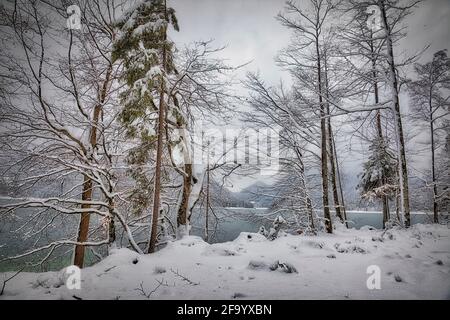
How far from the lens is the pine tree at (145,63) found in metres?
6.95

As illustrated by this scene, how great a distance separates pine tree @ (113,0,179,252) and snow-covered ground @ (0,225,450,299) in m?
2.19

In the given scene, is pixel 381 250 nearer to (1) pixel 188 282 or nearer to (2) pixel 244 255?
(2) pixel 244 255

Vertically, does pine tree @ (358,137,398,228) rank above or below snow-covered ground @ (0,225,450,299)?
above

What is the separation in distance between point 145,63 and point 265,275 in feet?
22.0

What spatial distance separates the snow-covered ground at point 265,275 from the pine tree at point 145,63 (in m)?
2.19

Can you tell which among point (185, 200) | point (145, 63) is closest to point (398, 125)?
point (185, 200)

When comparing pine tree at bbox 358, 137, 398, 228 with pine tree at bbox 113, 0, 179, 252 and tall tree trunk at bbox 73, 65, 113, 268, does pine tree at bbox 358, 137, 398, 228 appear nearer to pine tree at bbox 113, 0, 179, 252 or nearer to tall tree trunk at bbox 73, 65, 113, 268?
pine tree at bbox 113, 0, 179, 252

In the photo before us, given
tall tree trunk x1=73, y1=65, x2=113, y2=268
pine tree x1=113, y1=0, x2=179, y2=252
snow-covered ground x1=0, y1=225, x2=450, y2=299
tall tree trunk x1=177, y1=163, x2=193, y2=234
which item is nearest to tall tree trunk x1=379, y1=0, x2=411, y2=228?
snow-covered ground x1=0, y1=225, x2=450, y2=299

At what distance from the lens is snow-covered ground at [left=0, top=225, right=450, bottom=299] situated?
11.8 ft

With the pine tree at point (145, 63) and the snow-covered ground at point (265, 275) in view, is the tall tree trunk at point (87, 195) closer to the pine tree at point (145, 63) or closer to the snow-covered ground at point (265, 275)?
the pine tree at point (145, 63)

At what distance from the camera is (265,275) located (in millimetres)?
4340

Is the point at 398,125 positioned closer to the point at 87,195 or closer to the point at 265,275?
the point at 265,275
